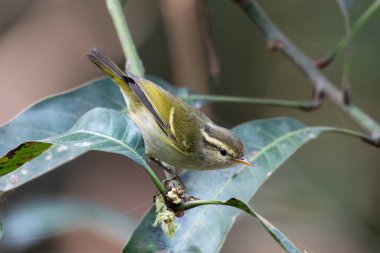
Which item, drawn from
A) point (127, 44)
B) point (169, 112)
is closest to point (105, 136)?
point (127, 44)

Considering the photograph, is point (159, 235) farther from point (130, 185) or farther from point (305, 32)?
point (305, 32)

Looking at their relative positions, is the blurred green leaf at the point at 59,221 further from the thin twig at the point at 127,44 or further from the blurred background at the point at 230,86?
the blurred background at the point at 230,86

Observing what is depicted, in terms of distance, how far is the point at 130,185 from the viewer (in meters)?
5.27

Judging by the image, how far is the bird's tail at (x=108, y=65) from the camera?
2363mm

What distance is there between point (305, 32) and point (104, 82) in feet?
13.2

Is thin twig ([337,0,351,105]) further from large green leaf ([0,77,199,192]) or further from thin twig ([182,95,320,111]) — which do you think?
large green leaf ([0,77,199,192])

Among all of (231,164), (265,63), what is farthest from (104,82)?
(265,63)

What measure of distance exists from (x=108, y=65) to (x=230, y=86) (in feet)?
12.9

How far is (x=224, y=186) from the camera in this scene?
198 cm

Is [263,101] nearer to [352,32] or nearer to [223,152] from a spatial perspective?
[223,152]

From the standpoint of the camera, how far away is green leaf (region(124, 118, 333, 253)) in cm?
171

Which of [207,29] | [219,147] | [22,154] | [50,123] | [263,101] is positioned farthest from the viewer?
[207,29]

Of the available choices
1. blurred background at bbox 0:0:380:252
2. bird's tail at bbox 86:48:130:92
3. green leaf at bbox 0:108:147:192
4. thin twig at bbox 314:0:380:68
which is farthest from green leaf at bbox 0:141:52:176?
blurred background at bbox 0:0:380:252

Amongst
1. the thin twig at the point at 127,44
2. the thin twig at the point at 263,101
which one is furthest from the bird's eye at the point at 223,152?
the thin twig at the point at 127,44
